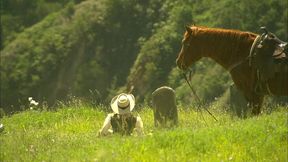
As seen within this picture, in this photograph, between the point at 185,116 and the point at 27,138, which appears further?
the point at 185,116

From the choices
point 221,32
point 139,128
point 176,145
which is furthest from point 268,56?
point 139,128

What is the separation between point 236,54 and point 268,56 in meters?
0.80

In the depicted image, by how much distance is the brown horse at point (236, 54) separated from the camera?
11562mm

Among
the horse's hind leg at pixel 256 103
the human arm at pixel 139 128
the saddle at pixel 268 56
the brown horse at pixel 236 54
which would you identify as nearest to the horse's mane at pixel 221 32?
the brown horse at pixel 236 54

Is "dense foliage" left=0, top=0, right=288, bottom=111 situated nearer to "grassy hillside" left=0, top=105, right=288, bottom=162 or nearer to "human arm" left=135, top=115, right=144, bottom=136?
"human arm" left=135, top=115, right=144, bottom=136

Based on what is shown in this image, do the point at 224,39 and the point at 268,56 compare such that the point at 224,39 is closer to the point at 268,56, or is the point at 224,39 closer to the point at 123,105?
the point at 268,56

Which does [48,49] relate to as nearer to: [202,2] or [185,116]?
[202,2]

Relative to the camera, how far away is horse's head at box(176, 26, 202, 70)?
1259cm

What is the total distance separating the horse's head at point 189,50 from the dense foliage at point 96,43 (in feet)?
180

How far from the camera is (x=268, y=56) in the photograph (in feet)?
37.5

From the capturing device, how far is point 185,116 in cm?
1499

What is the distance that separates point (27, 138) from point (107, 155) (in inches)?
130

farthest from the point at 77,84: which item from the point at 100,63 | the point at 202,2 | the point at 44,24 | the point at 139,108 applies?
the point at 139,108

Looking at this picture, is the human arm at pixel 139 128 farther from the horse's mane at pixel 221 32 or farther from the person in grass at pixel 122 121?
the horse's mane at pixel 221 32
